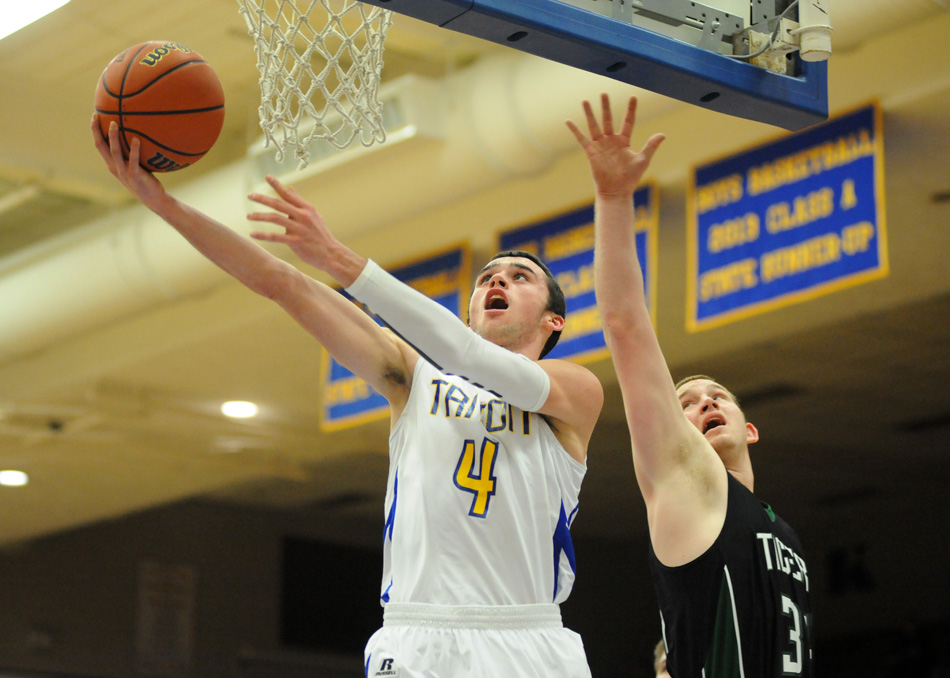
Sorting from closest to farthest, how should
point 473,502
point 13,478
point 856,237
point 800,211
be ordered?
1. point 473,502
2. point 856,237
3. point 800,211
4. point 13,478

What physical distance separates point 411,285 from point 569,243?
1.22 m

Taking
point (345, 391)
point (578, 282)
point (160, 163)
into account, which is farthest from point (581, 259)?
point (160, 163)

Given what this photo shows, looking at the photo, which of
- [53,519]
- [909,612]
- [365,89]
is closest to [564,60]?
[365,89]

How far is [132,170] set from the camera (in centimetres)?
295

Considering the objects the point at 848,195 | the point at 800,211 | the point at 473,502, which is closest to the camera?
the point at 473,502

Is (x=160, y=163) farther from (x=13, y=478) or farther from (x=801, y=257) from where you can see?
(x=13, y=478)

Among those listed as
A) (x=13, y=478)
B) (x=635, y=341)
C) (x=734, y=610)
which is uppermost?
(x=13, y=478)

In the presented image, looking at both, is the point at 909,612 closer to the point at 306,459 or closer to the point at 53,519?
the point at 306,459

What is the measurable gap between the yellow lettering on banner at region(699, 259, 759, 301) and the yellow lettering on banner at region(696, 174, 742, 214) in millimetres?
383

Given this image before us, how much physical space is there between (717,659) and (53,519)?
44.3 ft

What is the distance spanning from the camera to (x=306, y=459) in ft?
43.2

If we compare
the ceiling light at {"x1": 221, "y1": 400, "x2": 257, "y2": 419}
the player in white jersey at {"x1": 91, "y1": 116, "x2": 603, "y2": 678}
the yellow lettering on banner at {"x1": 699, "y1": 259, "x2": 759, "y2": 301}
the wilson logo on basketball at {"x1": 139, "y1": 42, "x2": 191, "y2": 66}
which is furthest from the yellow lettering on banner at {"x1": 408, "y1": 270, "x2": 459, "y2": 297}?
the wilson logo on basketball at {"x1": 139, "y1": 42, "x2": 191, "y2": 66}

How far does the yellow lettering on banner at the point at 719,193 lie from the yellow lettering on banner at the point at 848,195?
644 millimetres

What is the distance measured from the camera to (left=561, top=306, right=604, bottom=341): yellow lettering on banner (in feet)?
21.2
